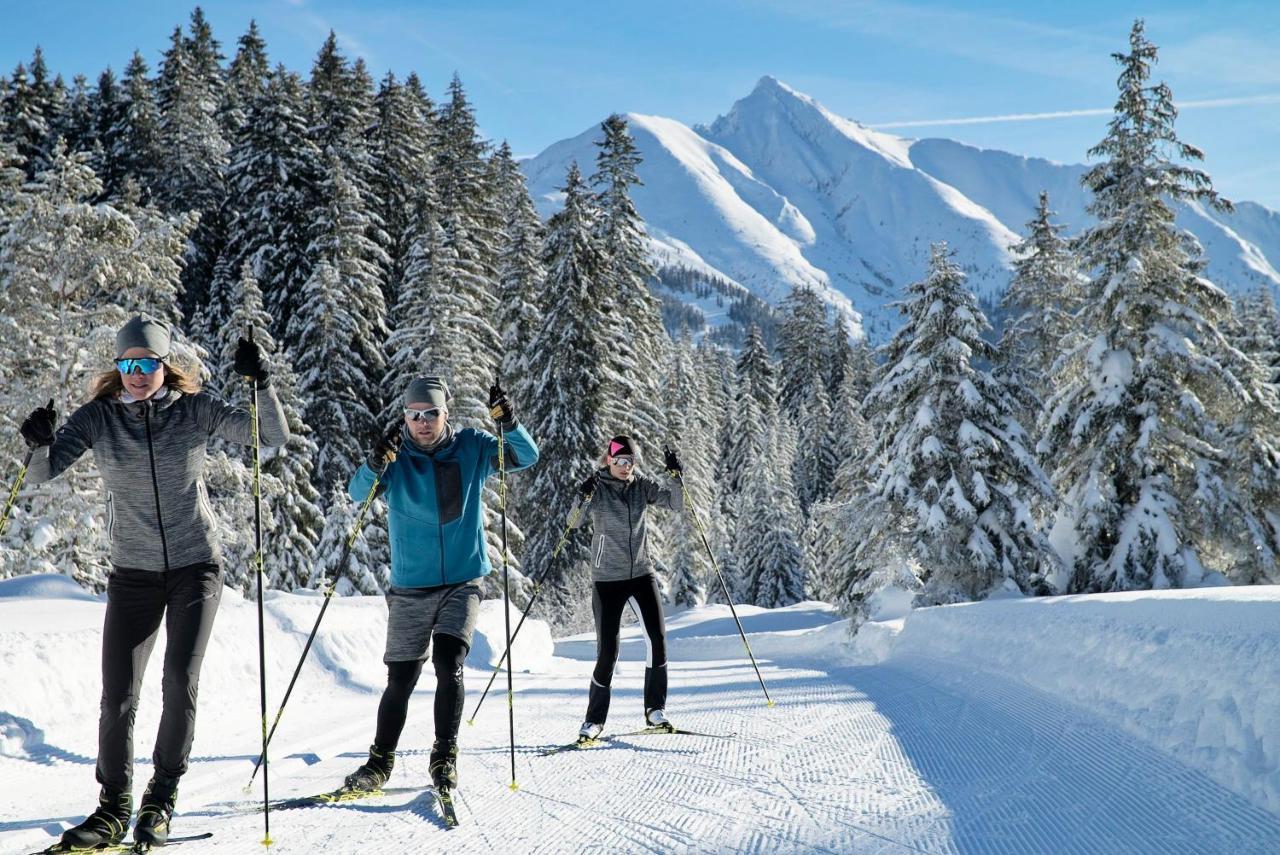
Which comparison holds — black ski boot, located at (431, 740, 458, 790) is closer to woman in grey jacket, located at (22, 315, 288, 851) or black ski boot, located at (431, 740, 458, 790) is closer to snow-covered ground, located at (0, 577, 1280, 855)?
snow-covered ground, located at (0, 577, 1280, 855)

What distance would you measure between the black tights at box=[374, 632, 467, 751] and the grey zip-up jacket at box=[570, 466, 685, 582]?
83.4 inches

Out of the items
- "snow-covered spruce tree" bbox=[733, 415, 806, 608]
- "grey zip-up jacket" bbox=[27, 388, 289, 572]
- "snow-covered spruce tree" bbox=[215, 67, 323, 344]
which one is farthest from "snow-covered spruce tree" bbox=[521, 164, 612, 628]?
"grey zip-up jacket" bbox=[27, 388, 289, 572]

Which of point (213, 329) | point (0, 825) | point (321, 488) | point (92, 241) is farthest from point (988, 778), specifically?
point (213, 329)

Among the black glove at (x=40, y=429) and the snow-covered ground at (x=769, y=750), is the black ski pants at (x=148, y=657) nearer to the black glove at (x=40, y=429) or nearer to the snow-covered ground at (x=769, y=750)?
the snow-covered ground at (x=769, y=750)

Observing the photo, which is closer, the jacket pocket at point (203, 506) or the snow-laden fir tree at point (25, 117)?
the jacket pocket at point (203, 506)

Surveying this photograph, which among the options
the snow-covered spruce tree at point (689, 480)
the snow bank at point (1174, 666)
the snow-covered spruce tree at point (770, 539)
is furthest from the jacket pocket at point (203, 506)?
the snow-covered spruce tree at point (770, 539)

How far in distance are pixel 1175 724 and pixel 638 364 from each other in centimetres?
2609

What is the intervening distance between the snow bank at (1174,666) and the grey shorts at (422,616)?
4.13 meters

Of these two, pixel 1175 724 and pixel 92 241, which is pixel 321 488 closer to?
pixel 92 241

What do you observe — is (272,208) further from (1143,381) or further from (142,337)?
(142,337)

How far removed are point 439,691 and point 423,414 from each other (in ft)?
4.84

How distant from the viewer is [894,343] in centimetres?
2066

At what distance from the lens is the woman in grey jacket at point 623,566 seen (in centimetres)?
683

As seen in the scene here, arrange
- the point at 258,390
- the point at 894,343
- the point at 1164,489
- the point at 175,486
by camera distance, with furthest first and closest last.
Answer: the point at 894,343 < the point at 1164,489 < the point at 258,390 < the point at 175,486
